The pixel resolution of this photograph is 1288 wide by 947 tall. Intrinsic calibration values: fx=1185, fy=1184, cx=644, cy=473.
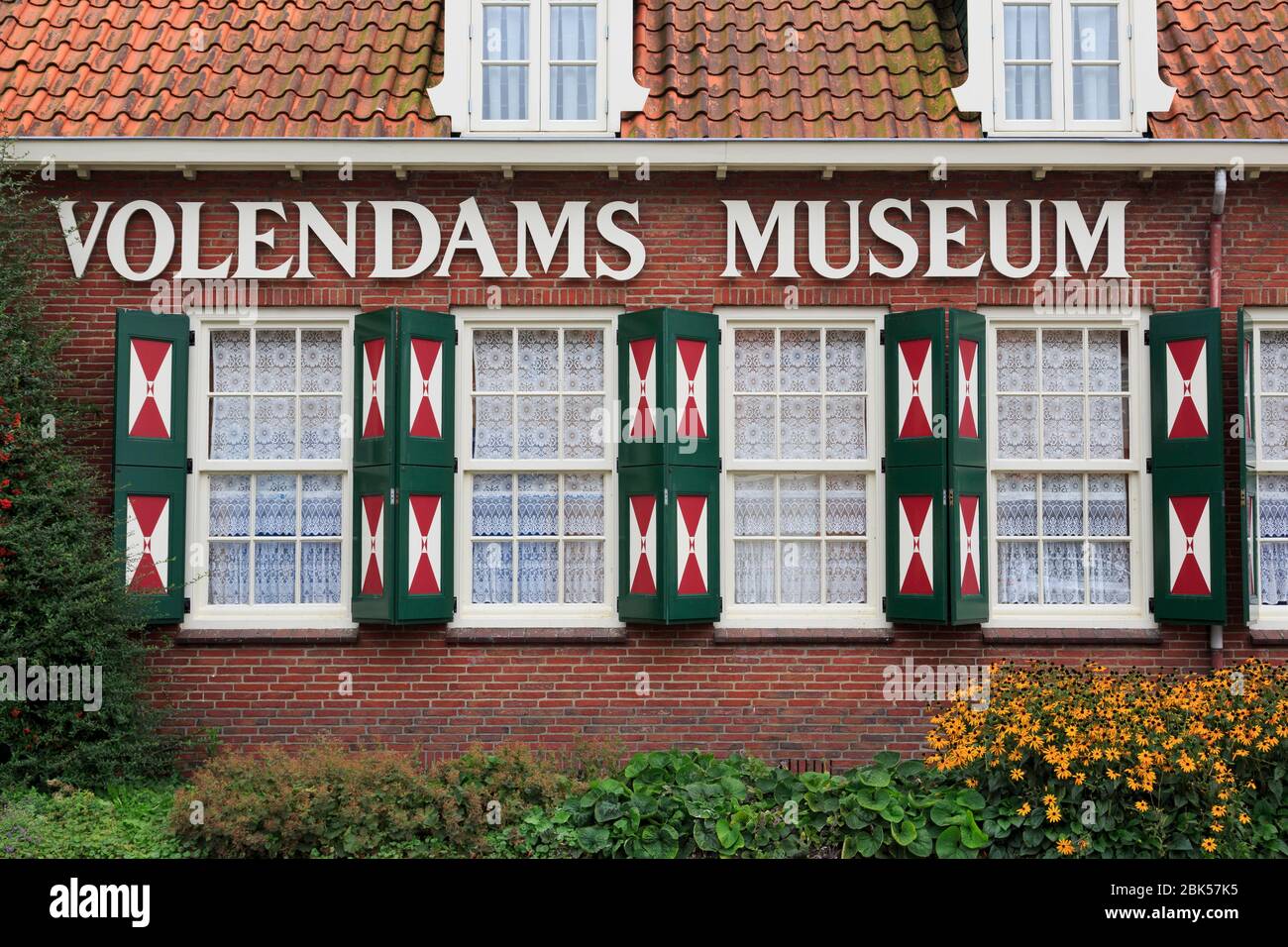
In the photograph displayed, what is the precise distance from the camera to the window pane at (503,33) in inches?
363

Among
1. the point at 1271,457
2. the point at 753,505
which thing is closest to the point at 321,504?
the point at 753,505

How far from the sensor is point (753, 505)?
909 cm

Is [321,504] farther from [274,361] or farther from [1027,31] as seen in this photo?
[1027,31]

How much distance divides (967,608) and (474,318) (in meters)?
4.27

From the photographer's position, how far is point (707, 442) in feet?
29.0

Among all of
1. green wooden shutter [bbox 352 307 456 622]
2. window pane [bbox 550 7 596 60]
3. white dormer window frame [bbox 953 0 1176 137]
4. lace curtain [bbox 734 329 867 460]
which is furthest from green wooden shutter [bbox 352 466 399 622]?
white dormer window frame [bbox 953 0 1176 137]

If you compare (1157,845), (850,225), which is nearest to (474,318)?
(850,225)

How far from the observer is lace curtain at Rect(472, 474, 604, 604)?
29.7 ft

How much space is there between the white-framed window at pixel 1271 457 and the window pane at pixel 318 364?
698cm

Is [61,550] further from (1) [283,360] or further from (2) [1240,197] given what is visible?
(2) [1240,197]

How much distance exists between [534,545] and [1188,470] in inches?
193

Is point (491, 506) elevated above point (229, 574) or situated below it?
above

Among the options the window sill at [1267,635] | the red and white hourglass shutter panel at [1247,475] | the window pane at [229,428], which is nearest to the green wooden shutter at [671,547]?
the window pane at [229,428]
